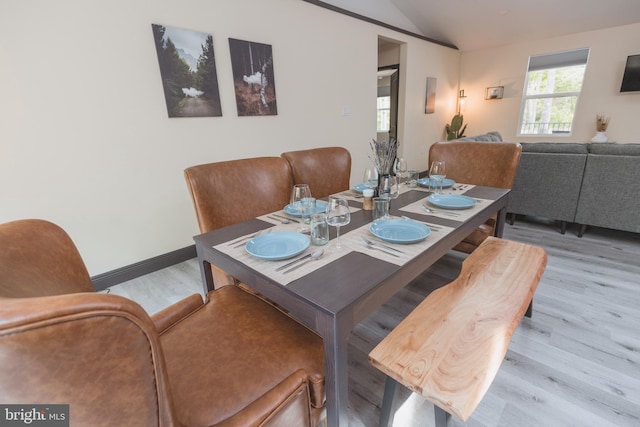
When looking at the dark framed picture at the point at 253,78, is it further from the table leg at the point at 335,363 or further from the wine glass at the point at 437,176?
the table leg at the point at 335,363

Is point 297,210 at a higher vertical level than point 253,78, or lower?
lower

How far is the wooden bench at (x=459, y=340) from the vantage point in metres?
0.73

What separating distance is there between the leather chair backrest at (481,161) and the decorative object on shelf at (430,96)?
3335 millimetres

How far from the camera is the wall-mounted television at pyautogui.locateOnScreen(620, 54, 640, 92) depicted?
4.09 meters

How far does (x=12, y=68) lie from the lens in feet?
5.45

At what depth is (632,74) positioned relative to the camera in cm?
413

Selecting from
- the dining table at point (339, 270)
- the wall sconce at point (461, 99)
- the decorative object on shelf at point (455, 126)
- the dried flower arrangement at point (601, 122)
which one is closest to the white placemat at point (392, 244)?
the dining table at point (339, 270)

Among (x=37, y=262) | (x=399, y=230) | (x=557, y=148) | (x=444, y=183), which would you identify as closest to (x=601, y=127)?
(x=557, y=148)

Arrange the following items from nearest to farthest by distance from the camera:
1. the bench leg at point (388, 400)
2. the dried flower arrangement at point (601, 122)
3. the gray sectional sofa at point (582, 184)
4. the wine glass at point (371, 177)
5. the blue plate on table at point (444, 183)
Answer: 1. the bench leg at point (388, 400)
2. the wine glass at point (371, 177)
3. the blue plate on table at point (444, 183)
4. the gray sectional sofa at point (582, 184)
5. the dried flower arrangement at point (601, 122)

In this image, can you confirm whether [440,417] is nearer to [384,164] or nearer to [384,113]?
[384,164]

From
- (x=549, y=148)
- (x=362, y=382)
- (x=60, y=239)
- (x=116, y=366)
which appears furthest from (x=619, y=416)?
(x=549, y=148)

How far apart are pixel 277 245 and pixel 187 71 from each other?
6.42 feet

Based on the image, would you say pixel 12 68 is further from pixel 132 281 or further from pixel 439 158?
pixel 439 158

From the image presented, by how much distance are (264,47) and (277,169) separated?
1.73 metres
